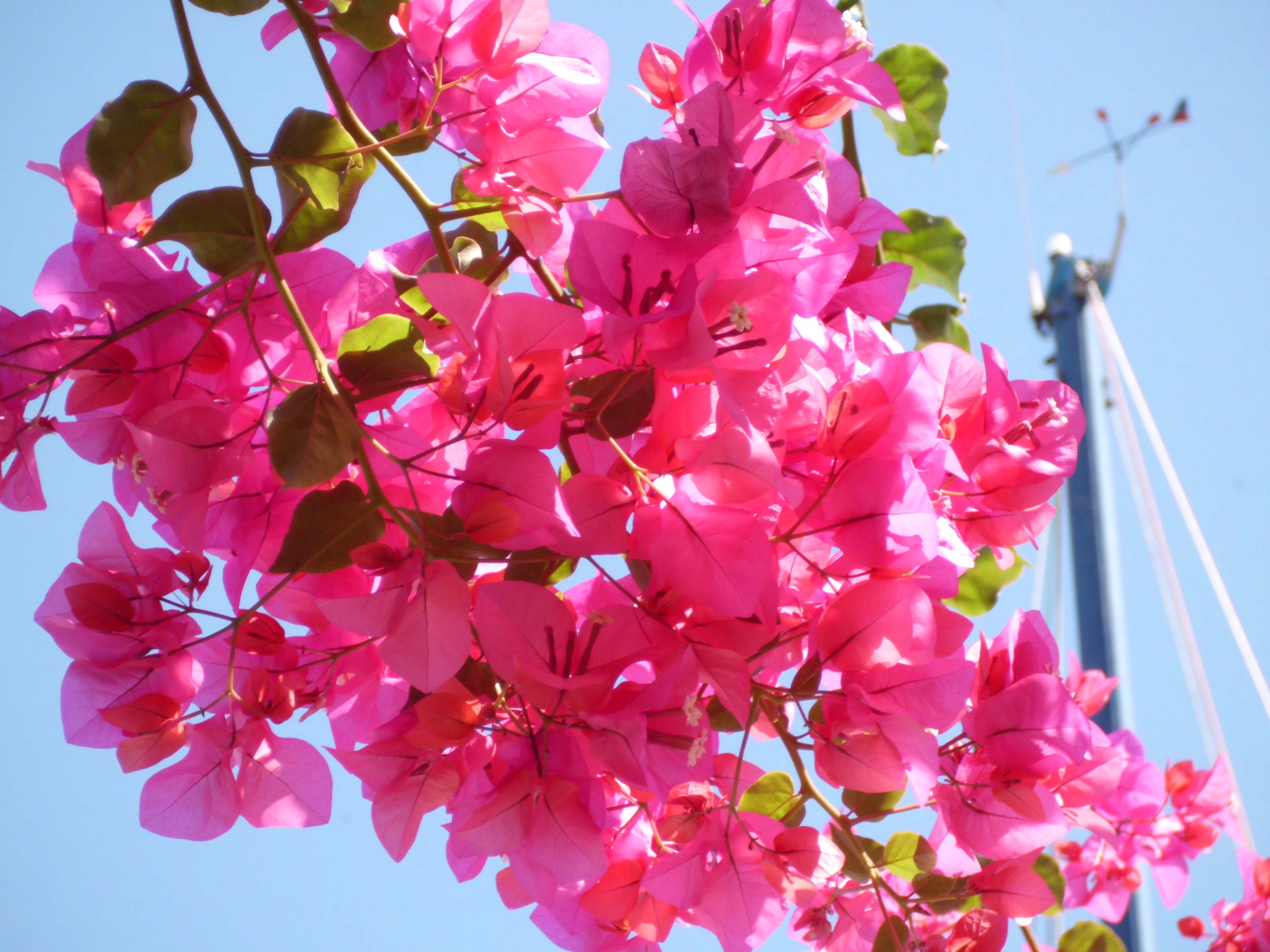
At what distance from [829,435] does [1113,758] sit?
0.31 meters

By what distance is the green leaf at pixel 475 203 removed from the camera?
0.44m

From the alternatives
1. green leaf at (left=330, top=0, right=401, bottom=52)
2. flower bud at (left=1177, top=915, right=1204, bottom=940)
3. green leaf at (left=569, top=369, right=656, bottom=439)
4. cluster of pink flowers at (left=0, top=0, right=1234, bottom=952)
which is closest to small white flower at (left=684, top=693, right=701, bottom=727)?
cluster of pink flowers at (left=0, top=0, right=1234, bottom=952)

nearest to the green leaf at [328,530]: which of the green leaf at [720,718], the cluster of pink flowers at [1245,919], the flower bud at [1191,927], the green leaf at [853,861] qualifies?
the green leaf at [720,718]

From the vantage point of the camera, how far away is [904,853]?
0.57 meters

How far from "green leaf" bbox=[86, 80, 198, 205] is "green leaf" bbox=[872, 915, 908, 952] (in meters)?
Result: 0.54

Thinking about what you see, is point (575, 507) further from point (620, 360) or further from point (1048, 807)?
point (1048, 807)

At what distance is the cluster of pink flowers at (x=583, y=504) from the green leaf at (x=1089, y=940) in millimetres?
190

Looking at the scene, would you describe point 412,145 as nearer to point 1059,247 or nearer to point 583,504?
point 583,504

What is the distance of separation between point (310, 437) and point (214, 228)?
0.11 m

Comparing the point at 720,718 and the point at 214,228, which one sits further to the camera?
the point at 720,718

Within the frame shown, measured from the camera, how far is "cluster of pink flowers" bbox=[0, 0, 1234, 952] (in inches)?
13.7

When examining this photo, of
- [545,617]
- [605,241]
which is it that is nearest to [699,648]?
[545,617]

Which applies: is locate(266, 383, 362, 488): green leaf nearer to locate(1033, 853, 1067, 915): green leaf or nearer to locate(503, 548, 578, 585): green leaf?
locate(503, 548, 578, 585): green leaf

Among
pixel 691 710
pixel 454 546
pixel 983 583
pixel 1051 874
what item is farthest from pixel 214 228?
pixel 1051 874
